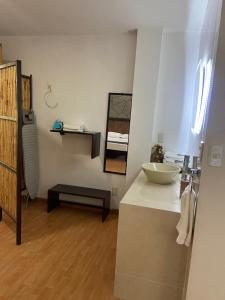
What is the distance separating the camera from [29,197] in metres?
3.63

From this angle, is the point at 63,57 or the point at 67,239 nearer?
the point at 67,239

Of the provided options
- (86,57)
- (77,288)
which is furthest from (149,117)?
(77,288)

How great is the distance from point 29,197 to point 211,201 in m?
2.95

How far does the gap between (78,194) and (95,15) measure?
2198mm

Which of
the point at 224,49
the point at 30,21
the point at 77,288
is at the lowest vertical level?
the point at 77,288

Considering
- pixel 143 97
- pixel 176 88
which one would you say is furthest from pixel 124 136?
pixel 176 88

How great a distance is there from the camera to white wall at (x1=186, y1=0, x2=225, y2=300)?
4.13ft

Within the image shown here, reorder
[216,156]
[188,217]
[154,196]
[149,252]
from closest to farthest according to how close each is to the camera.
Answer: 1. [216,156]
2. [188,217]
3. [149,252]
4. [154,196]

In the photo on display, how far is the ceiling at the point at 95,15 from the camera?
2.31m

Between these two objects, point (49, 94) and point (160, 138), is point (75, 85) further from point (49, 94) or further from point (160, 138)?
point (160, 138)

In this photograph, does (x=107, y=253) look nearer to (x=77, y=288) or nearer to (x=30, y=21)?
(x=77, y=288)

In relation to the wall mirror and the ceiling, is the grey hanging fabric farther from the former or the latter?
the ceiling

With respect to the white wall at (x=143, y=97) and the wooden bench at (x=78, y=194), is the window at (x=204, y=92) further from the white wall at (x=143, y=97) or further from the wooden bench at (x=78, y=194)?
the wooden bench at (x=78, y=194)

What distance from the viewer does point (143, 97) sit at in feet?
9.96
